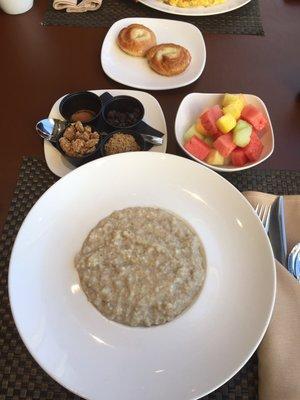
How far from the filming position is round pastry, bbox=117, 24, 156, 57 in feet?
5.08

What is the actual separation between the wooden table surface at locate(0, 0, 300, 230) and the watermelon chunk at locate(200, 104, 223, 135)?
13 centimetres

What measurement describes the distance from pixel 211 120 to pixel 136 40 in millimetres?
576

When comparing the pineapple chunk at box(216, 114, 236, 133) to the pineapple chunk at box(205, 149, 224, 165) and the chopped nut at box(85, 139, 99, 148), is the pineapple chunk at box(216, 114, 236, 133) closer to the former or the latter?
the pineapple chunk at box(205, 149, 224, 165)

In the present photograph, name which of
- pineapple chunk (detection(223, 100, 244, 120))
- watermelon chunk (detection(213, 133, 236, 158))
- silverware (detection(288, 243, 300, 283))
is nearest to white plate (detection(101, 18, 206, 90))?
pineapple chunk (detection(223, 100, 244, 120))

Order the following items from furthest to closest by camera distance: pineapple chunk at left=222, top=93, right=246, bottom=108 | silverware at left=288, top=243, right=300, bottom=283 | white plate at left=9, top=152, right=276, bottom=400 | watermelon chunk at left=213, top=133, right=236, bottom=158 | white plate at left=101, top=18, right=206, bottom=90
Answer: white plate at left=101, top=18, right=206, bottom=90
pineapple chunk at left=222, top=93, right=246, bottom=108
watermelon chunk at left=213, top=133, right=236, bottom=158
silverware at left=288, top=243, right=300, bottom=283
white plate at left=9, top=152, right=276, bottom=400

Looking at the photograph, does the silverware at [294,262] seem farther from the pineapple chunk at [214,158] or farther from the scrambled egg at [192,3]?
the scrambled egg at [192,3]

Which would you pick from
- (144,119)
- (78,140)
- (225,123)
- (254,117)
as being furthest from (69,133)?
(254,117)

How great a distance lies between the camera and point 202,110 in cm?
134

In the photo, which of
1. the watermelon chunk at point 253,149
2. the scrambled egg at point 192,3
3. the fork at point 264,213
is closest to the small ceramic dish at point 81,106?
the watermelon chunk at point 253,149

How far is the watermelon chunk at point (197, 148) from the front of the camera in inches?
46.9

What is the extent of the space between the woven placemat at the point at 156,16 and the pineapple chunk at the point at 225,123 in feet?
2.32

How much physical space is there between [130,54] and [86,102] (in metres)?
0.37

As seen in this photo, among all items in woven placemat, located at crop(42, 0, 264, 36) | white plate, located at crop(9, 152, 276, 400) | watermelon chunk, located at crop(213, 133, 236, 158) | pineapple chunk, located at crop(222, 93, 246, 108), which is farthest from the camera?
woven placemat, located at crop(42, 0, 264, 36)

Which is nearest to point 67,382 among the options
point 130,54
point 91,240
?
point 91,240
